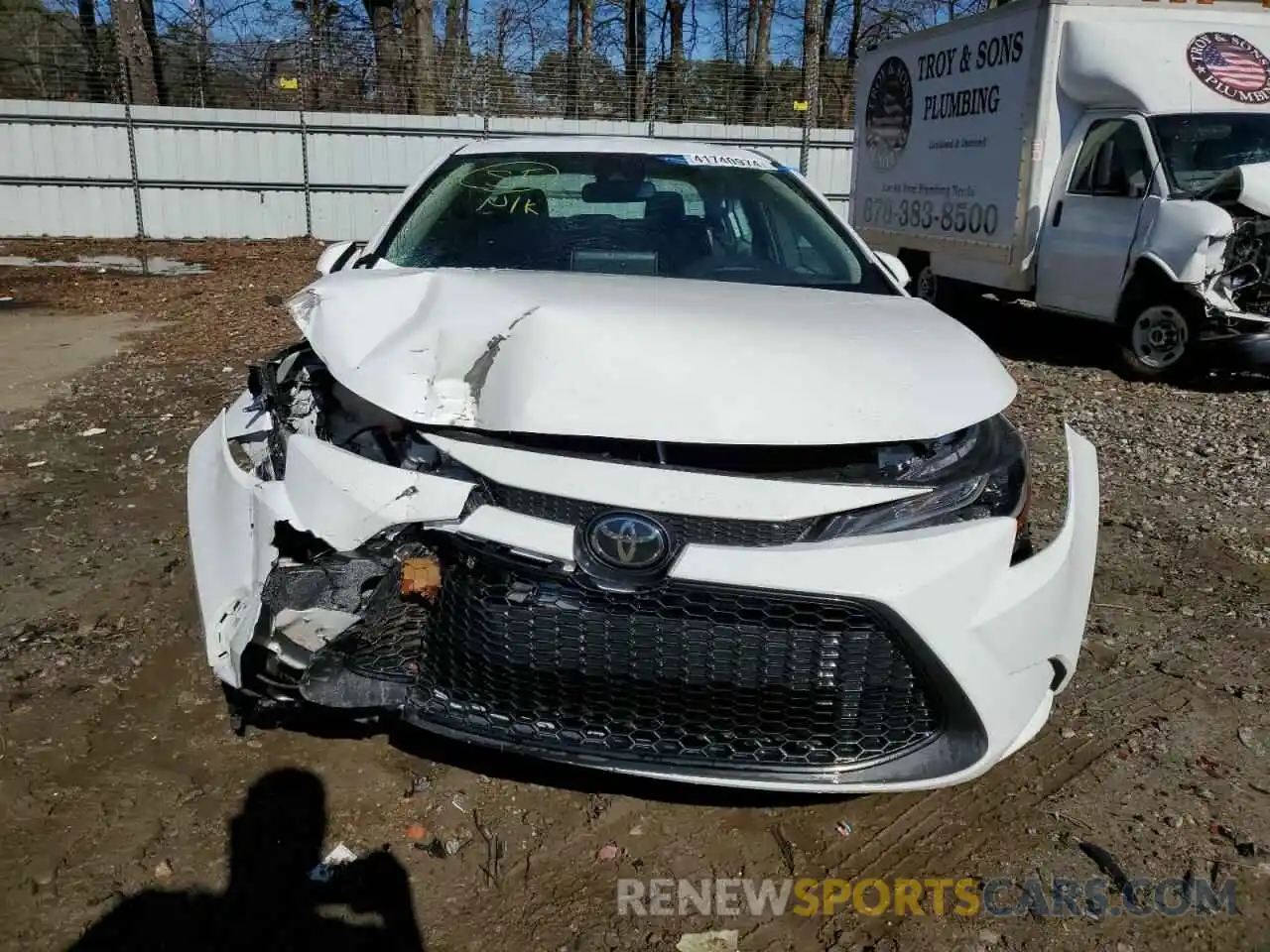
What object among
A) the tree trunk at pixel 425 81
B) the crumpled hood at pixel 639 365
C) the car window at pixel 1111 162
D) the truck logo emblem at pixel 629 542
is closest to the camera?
the truck logo emblem at pixel 629 542

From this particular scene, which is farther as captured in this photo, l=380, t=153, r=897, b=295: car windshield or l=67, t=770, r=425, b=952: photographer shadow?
l=380, t=153, r=897, b=295: car windshield

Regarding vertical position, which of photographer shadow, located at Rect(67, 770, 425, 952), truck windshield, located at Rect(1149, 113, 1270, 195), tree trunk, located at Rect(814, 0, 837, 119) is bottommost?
photographer shadow, located at Rect(67, 770, 425, 952)

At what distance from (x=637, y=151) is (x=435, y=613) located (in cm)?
241

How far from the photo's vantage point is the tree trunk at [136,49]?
17.2 meters

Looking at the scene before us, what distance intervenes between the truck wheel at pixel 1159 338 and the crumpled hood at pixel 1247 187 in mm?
724

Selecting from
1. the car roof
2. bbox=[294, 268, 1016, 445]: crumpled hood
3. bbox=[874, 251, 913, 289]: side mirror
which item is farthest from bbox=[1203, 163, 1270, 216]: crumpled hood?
bbox=[294, 268, 1016, 445]: crumpled hood

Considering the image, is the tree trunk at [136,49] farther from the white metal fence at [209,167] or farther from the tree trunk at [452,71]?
the tree trunk at [452,71]

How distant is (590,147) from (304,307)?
1.73 metres

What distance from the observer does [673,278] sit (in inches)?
130

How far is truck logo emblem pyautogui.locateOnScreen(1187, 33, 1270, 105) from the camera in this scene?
25.5 feet

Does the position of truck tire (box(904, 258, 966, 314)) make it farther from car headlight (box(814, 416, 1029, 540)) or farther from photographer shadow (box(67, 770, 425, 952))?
photographer shadow (box(67, 770, 425, 952))

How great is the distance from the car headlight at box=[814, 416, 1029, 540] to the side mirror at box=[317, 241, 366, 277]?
6.86ft

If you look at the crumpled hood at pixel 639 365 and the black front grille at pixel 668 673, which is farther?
the crumpled hood at pixel 639 365

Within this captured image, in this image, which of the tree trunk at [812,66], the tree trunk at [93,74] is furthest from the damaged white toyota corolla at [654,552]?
the tree trunk at [93,74]
